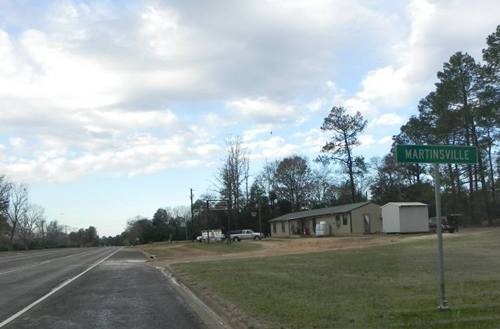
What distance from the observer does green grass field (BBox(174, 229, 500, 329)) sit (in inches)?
356

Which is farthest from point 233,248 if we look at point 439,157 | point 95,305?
point 439,157

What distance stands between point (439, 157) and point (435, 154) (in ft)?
0.32

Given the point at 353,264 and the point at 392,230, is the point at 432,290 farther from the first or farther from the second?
the point at 392,230

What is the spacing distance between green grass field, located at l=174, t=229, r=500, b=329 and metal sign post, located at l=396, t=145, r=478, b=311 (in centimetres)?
60

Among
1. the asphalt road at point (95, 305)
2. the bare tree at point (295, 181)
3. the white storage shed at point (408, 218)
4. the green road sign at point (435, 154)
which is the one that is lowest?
the asphalt road at point (95, 305)

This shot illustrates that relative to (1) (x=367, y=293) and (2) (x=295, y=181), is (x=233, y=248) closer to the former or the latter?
(1) (x=367, y=293)

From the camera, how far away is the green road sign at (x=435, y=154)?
9.64 meters

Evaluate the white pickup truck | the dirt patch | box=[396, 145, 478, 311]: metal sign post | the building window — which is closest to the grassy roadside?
the dirt patch

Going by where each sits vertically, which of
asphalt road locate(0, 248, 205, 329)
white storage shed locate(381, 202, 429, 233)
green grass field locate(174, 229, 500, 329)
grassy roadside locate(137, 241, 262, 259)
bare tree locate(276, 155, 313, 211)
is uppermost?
bare tree locate(276, 155, 313, 211)

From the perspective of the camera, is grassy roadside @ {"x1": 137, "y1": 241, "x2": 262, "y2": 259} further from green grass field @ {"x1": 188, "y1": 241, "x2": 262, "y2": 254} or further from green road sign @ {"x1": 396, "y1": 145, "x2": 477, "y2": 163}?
green road sign @ {"x1": 396, "y1": 145, "x2": 477, "y2": 163}

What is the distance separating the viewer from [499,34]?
5825 centimetres

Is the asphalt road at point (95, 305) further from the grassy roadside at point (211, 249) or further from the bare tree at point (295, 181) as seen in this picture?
the bare tree at point (295, 181)

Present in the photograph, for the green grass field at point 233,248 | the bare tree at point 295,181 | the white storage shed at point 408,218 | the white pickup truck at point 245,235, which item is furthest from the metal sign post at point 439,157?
the bare tree at point 295,181

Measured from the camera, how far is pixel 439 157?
984 centimetres
